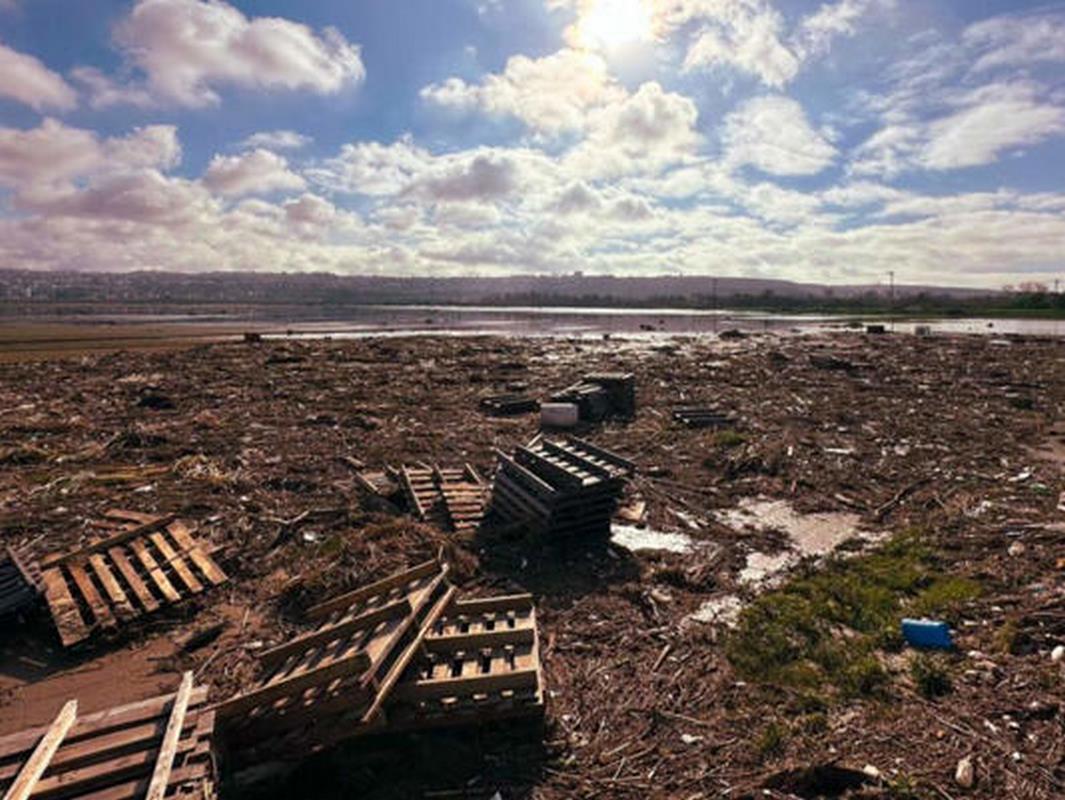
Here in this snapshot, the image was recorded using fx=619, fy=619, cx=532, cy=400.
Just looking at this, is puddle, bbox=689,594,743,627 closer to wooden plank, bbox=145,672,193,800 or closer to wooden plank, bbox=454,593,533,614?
wooden plank, bbox=454,593,533,614

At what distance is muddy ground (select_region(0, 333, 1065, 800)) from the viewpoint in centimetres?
390

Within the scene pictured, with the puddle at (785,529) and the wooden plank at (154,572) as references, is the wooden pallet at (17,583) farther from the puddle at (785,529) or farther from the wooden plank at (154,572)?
the puddle at (785,529)

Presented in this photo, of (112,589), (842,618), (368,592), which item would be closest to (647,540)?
(842,618)

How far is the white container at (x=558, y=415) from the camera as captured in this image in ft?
44.4

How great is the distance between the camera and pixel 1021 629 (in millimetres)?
5180

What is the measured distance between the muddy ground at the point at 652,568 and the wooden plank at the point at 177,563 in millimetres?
280

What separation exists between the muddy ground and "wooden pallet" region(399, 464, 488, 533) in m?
0.63

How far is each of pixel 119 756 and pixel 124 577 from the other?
3442 millimetres

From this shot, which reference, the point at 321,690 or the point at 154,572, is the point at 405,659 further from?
the point at 154,572

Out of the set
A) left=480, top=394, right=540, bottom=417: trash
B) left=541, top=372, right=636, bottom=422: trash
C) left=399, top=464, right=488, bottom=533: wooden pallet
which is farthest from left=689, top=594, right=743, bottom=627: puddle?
left=480, top=394, right=540, bottom=417: trash

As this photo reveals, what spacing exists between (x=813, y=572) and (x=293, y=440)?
9.81 metres

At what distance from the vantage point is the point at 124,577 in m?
6.38

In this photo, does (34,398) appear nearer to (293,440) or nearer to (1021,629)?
(293,440)

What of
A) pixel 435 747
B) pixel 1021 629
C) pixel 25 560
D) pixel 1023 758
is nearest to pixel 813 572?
pixel 1021 629
